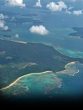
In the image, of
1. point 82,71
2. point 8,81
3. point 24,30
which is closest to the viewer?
point 8,81

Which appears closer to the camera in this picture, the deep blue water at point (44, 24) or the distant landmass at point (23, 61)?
the distant landmass at point (23, 61)

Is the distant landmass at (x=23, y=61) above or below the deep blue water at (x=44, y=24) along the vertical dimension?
below

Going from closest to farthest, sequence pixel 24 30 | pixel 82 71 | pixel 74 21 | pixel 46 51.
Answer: pixel 82 71 < pixel 46 51 < pixel 74 21 < pixel 24 30

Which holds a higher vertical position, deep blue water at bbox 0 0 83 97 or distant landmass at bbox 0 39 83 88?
deep blue water at bbox 0 0 83 97

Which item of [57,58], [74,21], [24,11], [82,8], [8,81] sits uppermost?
[24,11]

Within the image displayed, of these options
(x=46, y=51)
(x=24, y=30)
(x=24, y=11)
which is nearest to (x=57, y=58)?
(x=46, y=51)

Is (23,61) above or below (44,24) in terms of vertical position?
below

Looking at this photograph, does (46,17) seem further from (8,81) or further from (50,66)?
(8,81)

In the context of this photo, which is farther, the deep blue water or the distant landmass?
the deep blue water

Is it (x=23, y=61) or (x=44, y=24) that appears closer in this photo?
(x=23, y=61)

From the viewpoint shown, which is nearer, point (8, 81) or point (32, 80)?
point (8, 81)

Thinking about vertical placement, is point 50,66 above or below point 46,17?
below
